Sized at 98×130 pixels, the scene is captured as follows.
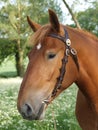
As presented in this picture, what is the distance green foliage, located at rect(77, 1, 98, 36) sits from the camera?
1722 inches

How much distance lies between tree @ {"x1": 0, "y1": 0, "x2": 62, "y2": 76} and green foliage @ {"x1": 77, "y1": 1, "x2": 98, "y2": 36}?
6104mm

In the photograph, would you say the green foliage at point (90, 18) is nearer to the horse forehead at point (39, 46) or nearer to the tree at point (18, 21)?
the tree at point (18, 21)

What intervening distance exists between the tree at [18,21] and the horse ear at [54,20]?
3512 cm

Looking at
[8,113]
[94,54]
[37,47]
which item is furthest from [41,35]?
[8,113]

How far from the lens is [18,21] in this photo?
42.0 metres

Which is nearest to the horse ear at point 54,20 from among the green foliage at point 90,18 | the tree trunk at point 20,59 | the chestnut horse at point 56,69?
the chestnut horse at point 56,69

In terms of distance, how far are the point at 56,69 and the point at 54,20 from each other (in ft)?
1.54

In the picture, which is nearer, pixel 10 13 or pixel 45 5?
pixel 45 5

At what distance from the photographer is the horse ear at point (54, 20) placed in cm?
341

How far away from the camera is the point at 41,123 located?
6988 millimetres

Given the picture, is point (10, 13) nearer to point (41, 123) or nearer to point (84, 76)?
point (41, 123)

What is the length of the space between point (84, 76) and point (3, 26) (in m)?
36.6

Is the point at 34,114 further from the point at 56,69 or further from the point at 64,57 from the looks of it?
the point at 64,57

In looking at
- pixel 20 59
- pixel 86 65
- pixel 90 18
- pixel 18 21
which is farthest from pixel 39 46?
pixel 90 18
